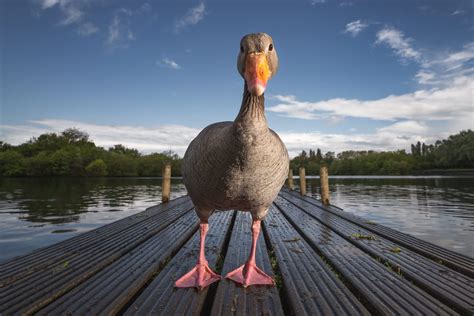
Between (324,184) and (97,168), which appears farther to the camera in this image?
(97,168)

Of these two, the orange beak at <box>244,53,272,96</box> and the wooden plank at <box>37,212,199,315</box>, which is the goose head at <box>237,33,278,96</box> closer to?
the orange beak at <box>244,53,272,96</box>

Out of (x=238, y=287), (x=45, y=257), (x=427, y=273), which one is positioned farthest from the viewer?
(x=45, y=257)

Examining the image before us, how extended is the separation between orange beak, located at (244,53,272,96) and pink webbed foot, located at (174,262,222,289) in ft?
8.94

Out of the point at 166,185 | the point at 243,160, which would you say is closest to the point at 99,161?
the point at 166,185

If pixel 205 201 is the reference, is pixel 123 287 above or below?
below

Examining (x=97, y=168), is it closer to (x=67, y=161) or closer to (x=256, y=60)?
(x=67, y=161)

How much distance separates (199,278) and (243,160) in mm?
2002

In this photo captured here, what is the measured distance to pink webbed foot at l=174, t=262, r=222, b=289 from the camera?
3791mm

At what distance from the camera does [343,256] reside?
17.5 feet

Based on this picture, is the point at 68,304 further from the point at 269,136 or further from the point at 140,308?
the point at 269,136

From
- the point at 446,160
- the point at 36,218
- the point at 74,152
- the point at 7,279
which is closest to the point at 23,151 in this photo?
the point at 74,152

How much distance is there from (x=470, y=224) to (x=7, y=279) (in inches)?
736

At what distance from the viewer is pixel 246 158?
2.95m

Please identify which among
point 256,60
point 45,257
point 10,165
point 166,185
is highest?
point 10,165
